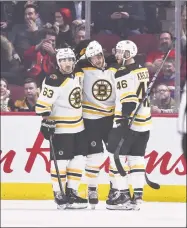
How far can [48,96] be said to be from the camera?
870cm

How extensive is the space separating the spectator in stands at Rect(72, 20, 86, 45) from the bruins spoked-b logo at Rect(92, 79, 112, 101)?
77 cm

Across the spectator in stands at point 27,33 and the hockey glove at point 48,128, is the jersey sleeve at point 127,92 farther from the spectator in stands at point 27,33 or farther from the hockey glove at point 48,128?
the spectator in stands at point 27,33

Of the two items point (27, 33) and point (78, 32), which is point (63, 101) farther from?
point (27, 33)

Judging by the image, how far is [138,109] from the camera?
8820 millimetres

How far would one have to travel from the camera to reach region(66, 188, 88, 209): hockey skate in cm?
893

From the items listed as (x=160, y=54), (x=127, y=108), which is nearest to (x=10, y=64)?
(x=160, y=54)

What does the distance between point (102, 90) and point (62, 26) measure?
3.53 feet

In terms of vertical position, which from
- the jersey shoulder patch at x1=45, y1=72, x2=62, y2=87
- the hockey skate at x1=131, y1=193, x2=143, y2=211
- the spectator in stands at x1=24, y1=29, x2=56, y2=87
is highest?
the spectator in stands at x1=24, y1=29, x2=56, y2=87

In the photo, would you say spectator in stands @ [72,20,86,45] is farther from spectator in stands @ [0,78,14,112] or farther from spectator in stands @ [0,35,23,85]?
spectator in stands @ [0,78,14,112]

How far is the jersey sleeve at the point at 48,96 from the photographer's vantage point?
870 centimetres

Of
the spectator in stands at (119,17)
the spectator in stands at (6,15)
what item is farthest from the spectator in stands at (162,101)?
the spectator in stands at (6,15)

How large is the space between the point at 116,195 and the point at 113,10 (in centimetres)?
164

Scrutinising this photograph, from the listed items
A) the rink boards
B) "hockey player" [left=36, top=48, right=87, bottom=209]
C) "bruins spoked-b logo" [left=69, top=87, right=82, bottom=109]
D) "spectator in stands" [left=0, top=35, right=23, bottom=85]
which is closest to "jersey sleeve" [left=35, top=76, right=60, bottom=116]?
"hockey player" [left=36, top=48, right=87, bottom=209]

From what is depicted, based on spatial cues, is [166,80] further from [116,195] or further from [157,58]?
[116,195]
